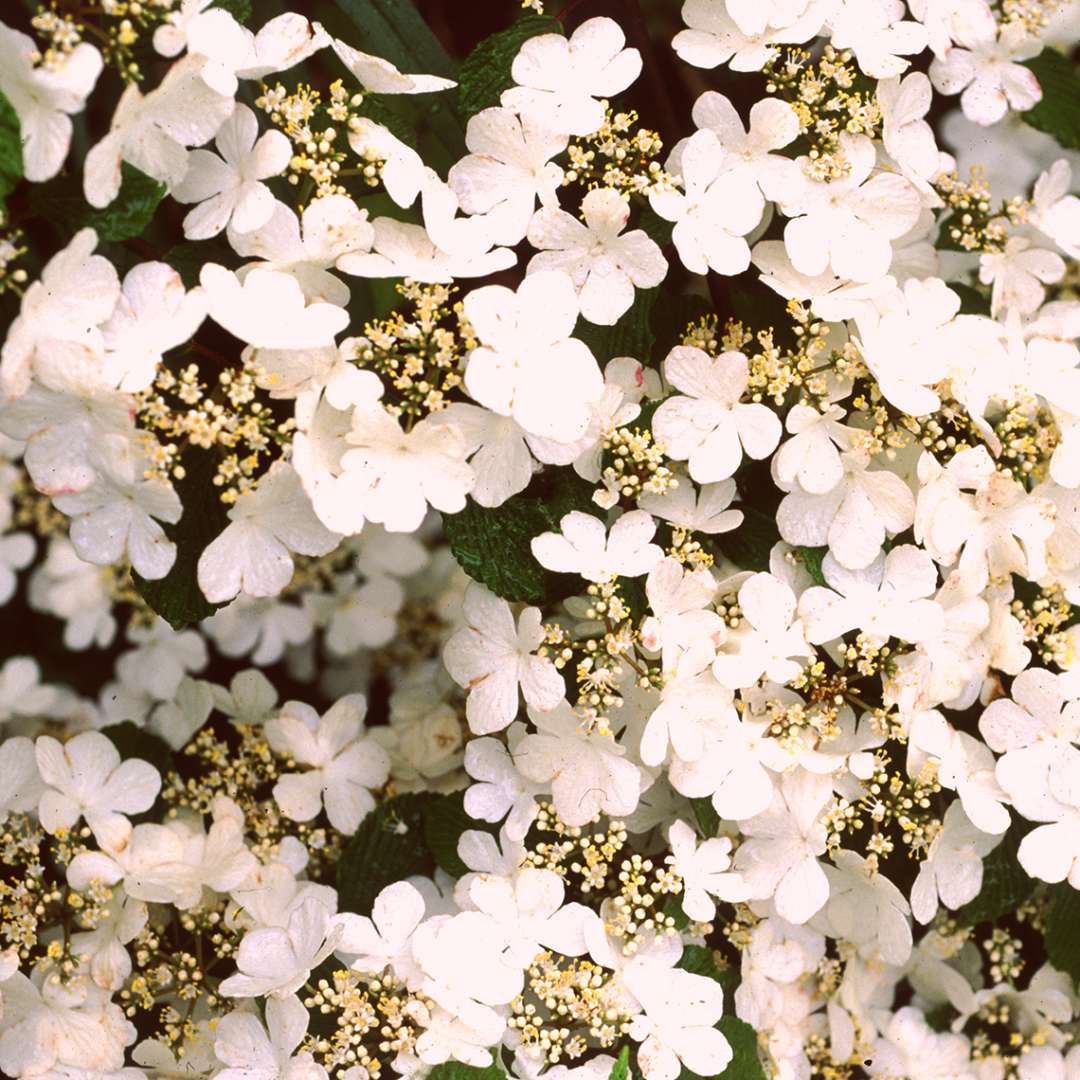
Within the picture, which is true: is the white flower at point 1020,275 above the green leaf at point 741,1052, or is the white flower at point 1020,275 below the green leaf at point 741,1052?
above

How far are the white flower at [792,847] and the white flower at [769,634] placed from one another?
0.29ft

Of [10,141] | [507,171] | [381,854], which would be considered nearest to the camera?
[10,141]

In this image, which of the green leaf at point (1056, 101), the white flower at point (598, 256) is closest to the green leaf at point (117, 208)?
the white flower at point (598, 256)

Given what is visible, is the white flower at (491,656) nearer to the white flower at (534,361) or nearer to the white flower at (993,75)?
the white flower at (534,361)

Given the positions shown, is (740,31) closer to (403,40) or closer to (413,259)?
(413,259)

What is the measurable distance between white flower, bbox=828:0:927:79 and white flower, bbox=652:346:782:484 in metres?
0.19

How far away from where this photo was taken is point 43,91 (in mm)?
715

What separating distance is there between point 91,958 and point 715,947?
44 centimetres

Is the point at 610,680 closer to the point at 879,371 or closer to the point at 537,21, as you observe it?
the point at 879,371

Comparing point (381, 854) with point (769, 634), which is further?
point (381, 854)

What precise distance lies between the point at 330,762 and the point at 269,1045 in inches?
9.4

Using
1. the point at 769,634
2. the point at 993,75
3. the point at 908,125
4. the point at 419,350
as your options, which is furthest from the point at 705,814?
the point at 993,75

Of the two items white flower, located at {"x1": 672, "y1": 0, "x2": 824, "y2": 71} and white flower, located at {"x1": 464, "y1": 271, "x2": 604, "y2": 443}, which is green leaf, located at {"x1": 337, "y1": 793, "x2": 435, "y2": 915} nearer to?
white flower, located at {"x1": 464, "y1": 271, "x2": 604, "y2": 443}

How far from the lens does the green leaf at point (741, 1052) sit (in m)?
0.90
